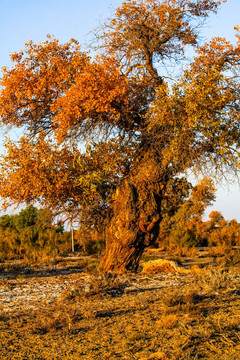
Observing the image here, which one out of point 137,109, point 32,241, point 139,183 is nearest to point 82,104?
point 137,109

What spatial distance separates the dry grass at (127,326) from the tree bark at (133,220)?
2740mm

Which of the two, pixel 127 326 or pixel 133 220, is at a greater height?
pixel 133 220

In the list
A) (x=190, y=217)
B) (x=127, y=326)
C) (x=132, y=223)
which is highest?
(x=190, y=217)

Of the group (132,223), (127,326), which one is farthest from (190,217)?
(127,326)

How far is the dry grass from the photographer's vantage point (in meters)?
4.65

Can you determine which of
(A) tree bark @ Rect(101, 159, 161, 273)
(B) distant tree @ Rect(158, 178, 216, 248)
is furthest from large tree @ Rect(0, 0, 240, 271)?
(B) distant tree @ Rect(158, 178, 216, 248)

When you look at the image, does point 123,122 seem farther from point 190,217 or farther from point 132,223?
point 190,217

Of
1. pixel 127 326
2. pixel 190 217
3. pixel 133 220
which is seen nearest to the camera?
pixel 127 326

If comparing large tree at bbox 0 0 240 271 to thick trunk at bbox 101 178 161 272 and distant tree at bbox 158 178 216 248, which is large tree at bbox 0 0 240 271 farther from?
distant tree at bbox 158 178 216 248

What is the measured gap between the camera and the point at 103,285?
7742mm

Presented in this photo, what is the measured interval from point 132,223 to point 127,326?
4.98m

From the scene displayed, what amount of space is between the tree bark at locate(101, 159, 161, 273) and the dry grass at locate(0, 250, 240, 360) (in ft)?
8.99

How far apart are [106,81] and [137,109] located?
1.27 meters

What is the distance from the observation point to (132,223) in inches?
413
